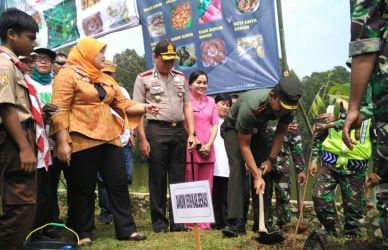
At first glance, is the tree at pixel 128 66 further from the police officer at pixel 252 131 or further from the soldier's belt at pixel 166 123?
the police officer at pixel 252 131

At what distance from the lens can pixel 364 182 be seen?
4395 mm

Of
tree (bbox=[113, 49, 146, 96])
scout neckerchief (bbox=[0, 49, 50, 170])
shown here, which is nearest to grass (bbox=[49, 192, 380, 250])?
scout neckerchief (bbox=[0, 49, 50, 170])

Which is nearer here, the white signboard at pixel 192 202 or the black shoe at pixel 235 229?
the white signboard at pixel 192 202

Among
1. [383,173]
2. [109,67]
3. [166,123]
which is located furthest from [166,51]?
[383,173]

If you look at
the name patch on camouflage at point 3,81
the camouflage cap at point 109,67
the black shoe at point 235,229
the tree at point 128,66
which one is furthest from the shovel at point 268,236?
the tree at point 128,66

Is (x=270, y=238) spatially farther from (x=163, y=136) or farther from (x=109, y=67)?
(x=109, y=67)

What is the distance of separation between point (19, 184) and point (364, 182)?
316cm

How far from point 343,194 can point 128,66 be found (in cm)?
3725

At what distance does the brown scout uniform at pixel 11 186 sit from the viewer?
2.62 m

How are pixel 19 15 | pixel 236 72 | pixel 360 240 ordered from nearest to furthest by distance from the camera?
pixel 19 15 < pixel 360 240 < pixel 236 72

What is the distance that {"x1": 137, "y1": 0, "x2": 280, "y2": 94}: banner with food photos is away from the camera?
16.1 feet

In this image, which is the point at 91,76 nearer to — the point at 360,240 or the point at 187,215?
the point at 187,215

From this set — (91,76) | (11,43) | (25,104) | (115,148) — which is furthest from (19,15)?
(115,148)

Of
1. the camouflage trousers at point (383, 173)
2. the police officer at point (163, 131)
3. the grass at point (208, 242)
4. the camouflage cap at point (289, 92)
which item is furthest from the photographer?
the police officer at point (163, 131)
